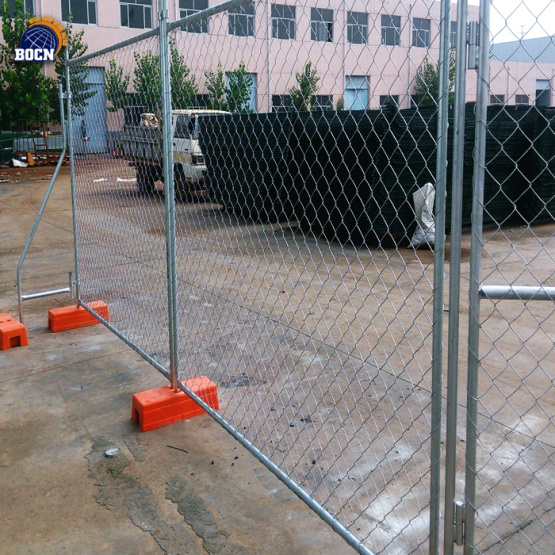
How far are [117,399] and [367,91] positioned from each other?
9.25ft

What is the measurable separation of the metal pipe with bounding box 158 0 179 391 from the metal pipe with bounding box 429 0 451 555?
195 centimetres

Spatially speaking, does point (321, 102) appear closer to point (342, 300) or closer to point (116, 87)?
point (116, 87)

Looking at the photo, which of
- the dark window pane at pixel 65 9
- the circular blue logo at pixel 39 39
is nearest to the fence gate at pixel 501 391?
the circular blue logo at pixel 39 39

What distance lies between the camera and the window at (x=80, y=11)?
2672 cm

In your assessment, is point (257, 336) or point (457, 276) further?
point (257, 336)

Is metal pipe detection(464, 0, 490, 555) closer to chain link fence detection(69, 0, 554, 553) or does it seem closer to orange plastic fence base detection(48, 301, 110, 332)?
chain link fence detection(69, 0, 554, 553)

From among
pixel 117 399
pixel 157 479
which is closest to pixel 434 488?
pixel 157 479

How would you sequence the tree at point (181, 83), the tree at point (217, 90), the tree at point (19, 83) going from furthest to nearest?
the tree at point (19, 83) < the tree at point (181, 83) < the tree at point (217, 90)

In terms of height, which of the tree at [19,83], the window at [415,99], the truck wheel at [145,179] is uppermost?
the tree at [19,83]

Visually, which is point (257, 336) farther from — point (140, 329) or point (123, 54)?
point (123, 54)

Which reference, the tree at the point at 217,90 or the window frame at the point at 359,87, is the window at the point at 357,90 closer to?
the window frame at the point at 359,87

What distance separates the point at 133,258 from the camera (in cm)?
902

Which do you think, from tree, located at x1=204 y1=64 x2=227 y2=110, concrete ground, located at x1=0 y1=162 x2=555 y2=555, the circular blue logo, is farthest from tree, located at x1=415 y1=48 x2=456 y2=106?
the circular blue logo

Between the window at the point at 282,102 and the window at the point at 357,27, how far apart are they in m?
0.51
